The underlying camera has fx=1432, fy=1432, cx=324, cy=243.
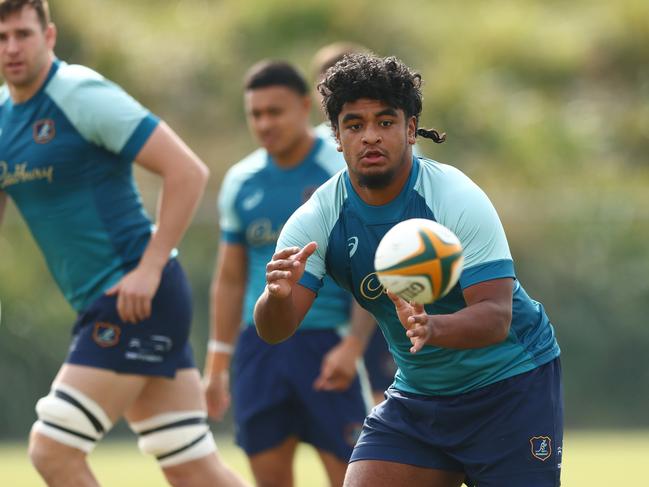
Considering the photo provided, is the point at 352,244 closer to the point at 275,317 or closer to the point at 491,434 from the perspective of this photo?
the point at 275,317

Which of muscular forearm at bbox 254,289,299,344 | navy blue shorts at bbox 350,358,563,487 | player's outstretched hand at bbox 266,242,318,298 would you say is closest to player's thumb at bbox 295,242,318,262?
player's outstretched hand at bbox 266,242,318,298

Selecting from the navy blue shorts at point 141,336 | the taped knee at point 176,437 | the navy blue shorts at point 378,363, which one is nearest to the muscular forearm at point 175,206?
the navy blue shorts at point 141,336

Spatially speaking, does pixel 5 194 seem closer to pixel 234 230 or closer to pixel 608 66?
pixel 234 230

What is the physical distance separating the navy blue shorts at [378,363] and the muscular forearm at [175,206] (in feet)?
8.54

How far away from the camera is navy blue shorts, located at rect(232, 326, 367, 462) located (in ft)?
26.1

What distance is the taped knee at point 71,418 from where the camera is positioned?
6.55m

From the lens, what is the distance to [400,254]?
4.89 metres

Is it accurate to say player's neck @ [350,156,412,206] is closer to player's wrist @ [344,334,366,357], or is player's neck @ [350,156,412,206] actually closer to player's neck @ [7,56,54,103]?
player's neck @ [7,56,54,103]

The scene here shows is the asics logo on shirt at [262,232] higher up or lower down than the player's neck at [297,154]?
lower down

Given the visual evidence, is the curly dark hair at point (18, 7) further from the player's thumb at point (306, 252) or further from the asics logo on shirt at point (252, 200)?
the player's thumb at point (306, 252)

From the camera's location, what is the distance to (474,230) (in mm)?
5258

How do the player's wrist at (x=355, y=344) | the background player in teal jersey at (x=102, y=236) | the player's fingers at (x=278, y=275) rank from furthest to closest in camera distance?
1. the player's wrist at (x=355, y=344)
2. the background player in teal jersey at (x=102, y=236)
3. the player's fingers at (x=278, y=275)

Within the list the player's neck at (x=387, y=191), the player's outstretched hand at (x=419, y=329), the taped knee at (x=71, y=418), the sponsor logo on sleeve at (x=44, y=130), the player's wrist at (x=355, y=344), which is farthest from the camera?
the player's wrist at (x=355, y=344)

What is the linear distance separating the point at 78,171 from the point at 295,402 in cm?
208
